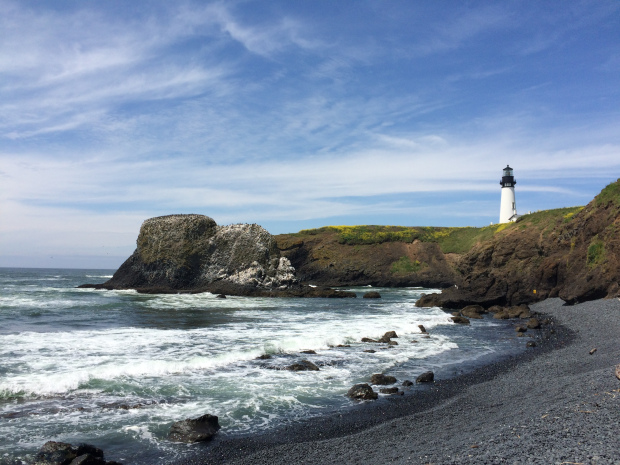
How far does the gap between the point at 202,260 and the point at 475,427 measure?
1941 inches

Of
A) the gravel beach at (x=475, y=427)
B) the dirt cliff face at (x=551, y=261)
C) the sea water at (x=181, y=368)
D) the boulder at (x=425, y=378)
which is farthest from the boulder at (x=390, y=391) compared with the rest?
the dirt cliff face at (x=551, y=261)

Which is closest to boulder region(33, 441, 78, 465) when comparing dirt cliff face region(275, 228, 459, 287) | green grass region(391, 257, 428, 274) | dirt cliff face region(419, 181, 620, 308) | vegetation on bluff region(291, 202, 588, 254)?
dirt cliff face region(419, 181, 620, 308)

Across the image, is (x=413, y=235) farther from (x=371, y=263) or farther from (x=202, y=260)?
(x=202, y=260)

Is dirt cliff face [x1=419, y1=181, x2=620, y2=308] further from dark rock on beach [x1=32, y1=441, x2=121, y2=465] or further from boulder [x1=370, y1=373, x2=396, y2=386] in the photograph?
dark rock on beach [x1=32, y1=441, x2=121, y2=465]

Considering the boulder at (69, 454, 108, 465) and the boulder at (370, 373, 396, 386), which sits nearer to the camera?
the boulder at (69, 454, 108, 465)

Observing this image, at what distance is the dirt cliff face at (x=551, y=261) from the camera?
1051 inches

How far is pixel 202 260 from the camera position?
5447cm

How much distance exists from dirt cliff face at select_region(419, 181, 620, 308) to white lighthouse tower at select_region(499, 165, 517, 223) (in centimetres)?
1915

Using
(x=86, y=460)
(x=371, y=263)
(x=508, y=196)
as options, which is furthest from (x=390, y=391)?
(x=508, y=196)

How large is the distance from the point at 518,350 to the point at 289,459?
1300 cm

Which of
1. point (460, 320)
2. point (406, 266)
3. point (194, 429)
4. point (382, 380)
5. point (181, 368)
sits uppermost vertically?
point (406, 266)

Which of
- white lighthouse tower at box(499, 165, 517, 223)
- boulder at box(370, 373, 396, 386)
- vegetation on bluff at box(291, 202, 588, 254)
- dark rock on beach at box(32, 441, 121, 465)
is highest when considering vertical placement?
white lighthouse tower at box(499, 165, 517, 223)

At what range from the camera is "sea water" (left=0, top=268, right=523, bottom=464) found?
351 inches

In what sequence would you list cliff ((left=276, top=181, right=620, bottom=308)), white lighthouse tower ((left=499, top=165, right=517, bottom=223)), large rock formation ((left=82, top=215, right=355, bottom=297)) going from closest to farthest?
cliff ((left=276, top=181, right=620, bottom=308))
large rock formation ((left=82, top=215, right=355, bottom=297))
white lighthouse tower ((left=499, top=165, right=517, bottom=223))
